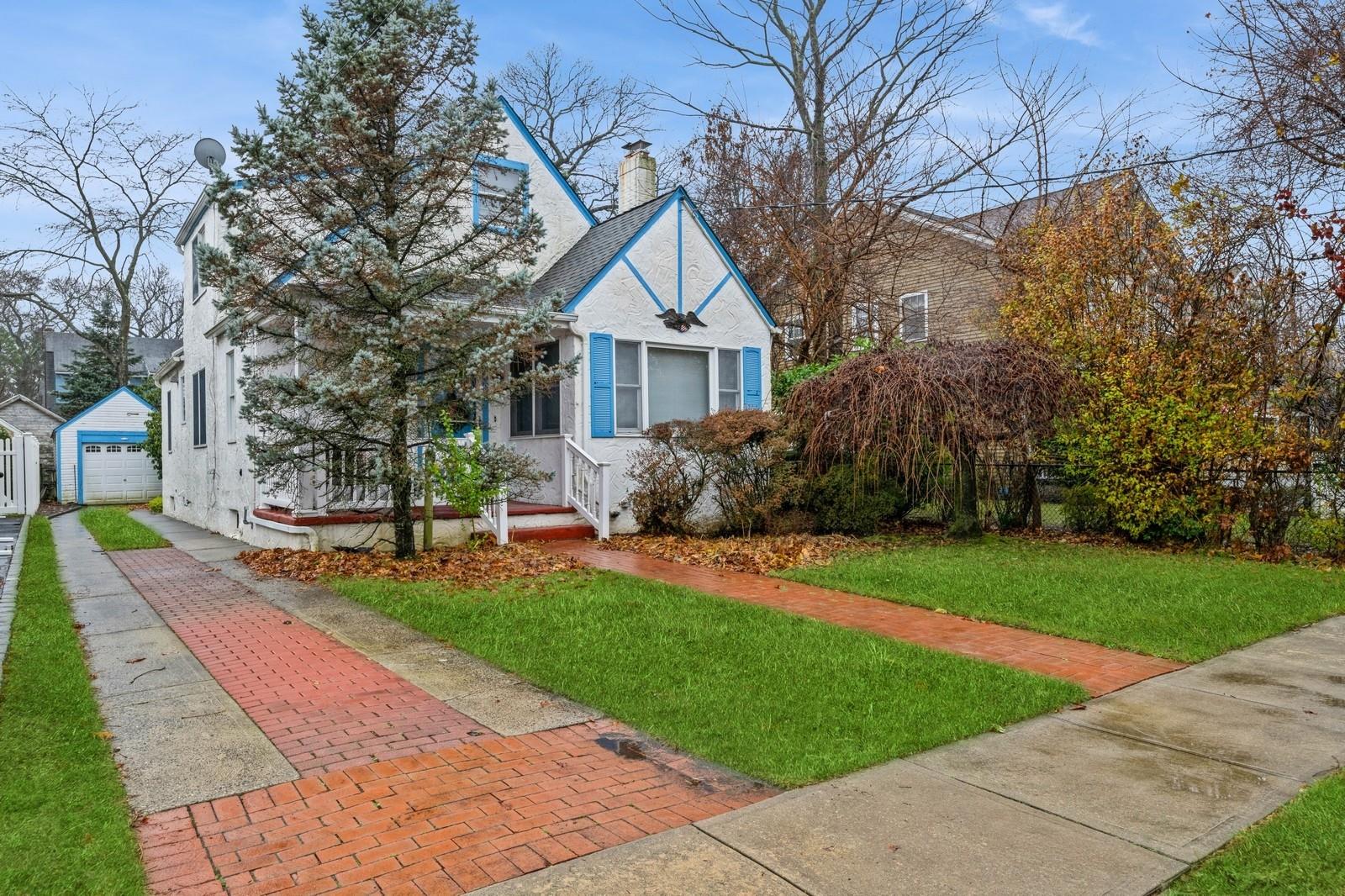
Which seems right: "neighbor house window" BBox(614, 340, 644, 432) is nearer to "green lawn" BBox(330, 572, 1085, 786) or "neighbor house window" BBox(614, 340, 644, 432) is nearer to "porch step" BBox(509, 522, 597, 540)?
"porch step" BBox(509, 522, 597, 540)

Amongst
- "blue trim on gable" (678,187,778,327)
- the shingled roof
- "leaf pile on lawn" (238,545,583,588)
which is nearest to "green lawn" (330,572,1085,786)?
"leaf pile on lawn" (238,545,583,588)

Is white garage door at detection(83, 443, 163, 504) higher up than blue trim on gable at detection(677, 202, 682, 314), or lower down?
lower down

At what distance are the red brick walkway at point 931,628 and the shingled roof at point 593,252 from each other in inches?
186

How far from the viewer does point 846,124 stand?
19.7 metres

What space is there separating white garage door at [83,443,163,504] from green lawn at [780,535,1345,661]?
88.2ft

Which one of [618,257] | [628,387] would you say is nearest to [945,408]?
[628,387]

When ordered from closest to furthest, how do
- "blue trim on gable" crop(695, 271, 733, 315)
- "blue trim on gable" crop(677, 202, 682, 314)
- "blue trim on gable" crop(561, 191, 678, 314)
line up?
1. "blue trim on gable" crop(561, 191, 678, 314)
2. "blue trim on gable" crop(677, 202, 682, 314)
3. "blue trim on gable" crop(695, 271, 733, 315)

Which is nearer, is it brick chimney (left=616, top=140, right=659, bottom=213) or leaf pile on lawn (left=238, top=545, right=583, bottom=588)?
leaf pile on lawn (left=238, top=545, right=583, bottom=588)

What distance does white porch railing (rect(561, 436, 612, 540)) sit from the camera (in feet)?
38.4

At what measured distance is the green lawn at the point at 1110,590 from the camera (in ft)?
21.5

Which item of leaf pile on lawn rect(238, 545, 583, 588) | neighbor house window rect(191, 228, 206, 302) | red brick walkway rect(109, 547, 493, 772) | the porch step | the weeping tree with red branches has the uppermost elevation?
neighbor house window rect(191, 228, 206, 302)

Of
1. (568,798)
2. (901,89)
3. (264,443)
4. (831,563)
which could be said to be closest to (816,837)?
(568,798)

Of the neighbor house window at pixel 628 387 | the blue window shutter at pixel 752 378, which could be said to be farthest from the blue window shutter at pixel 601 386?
the blue window shutter at pixel 752 378

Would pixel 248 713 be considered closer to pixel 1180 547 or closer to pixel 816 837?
pixel 816 837
